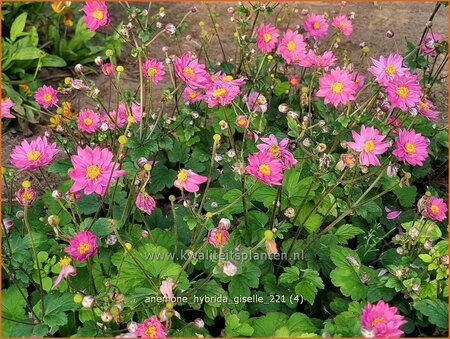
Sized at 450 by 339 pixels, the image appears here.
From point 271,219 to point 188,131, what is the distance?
723 mm

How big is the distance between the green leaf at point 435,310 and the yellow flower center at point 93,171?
1.13 metres

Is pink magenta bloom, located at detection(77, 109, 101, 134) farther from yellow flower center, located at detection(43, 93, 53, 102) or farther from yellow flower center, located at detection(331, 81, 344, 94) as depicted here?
yellow flower center, located at detection(331, 81, 344, 94)

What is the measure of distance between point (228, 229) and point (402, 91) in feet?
2.74

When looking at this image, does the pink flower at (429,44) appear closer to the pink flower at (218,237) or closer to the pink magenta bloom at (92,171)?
the pink flower at (218,237)

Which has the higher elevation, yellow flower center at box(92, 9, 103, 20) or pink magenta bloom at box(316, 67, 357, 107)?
yellow flower center at box(92, 9, 103, 20)

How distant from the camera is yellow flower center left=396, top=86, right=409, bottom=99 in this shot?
2305 mm

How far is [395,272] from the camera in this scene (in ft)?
6.82

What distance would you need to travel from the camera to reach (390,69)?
2371 millimetres

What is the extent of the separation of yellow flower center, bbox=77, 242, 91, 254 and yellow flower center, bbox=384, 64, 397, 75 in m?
1.28

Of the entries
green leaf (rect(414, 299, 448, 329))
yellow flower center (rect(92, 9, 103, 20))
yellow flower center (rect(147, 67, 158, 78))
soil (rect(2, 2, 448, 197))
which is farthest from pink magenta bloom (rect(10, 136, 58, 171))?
soil (rect(2, 2, 448, 197))

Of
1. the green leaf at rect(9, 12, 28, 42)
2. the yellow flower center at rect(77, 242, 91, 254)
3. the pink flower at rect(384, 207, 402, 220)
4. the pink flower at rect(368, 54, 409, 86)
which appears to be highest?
the pink flower at rect(368, 54, 409, 86)

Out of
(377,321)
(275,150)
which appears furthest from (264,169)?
(377,321)

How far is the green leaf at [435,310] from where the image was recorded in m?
2.00

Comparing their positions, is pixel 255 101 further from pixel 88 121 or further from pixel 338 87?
pixel 88 121
